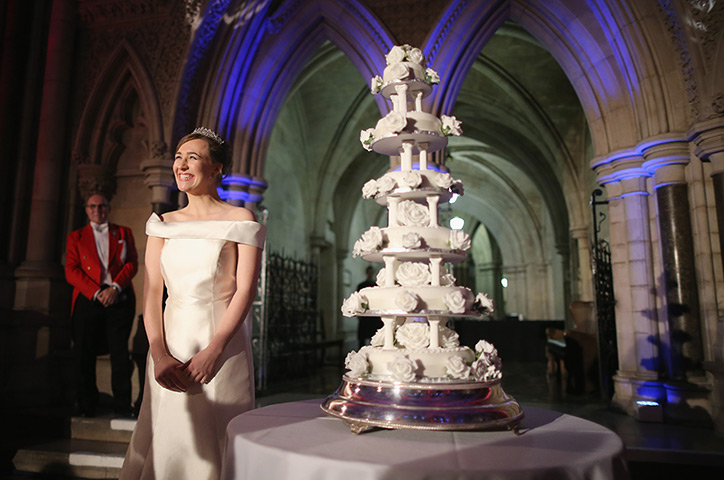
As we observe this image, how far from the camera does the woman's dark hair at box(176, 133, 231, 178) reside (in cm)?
186

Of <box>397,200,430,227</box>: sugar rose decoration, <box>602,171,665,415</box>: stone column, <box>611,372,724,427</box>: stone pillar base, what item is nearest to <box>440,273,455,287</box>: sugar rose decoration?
<box>397,200,430,227</box>: sugar rose decoration

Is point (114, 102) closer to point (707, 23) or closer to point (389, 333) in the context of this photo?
point (389, 333)

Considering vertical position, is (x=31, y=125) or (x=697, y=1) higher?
(x=697, y=1)

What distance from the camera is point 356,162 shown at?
13.8 m

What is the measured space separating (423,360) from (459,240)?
18.9 inches

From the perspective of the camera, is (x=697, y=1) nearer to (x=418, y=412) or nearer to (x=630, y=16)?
(x=630, y=16)

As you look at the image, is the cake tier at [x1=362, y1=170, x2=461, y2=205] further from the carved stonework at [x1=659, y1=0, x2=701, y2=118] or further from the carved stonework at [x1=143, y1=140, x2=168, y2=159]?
the carved stonework at [x1=143, y1=140, x2=168, y2=159]

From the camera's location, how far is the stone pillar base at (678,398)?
4703mm

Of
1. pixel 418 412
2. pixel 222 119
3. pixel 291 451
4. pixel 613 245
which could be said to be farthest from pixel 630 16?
pixel 291 451

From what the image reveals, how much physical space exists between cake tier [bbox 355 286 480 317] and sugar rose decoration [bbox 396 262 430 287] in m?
0.07

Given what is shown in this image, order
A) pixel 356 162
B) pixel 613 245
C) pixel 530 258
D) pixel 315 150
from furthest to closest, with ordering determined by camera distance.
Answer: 1. pixel 530 258
2. pixel 356 162
3. pixel 315 150
4. pixel 613 245

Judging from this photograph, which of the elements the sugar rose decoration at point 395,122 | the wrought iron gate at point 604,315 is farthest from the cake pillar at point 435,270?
the wrought iron gate at point 604,315

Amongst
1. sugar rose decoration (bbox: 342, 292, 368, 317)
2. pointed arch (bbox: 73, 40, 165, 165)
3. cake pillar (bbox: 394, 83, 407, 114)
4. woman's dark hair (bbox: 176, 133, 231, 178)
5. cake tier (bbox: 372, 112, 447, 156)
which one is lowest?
sugar rose decoration (bbox: 342, 292, 368, 317)

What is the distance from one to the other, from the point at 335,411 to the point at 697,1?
5.16 m
